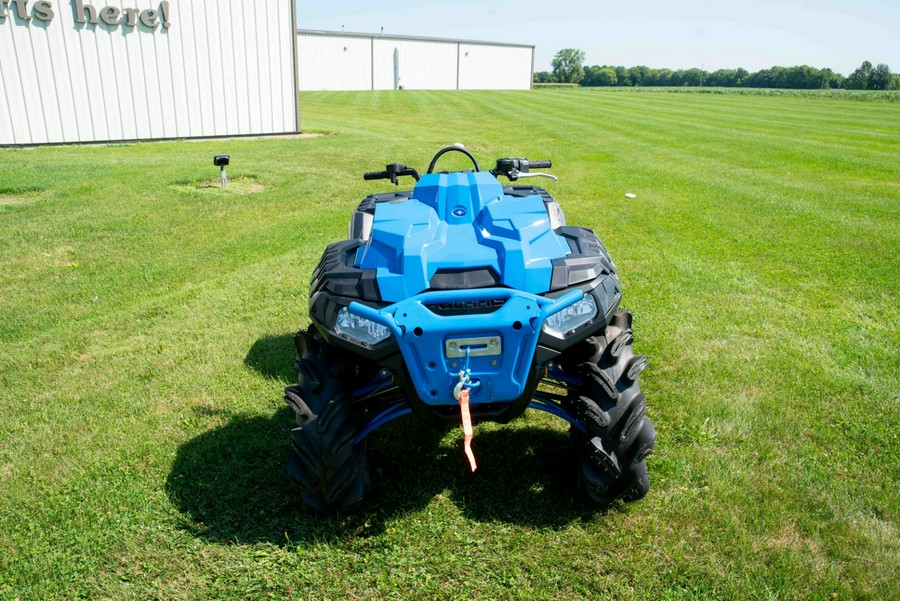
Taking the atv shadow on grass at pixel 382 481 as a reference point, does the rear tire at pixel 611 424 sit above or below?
above

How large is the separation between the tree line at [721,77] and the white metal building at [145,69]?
69710mm

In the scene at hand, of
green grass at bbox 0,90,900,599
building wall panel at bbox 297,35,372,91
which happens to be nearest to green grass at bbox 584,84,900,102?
building wall panel at bbox 297,35,372,91

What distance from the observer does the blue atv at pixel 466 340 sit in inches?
105

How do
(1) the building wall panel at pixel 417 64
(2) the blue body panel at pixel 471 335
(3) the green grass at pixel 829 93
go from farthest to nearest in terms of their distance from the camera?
1. (1) the building wall panel at pixel 417 64
2. (3) the green grass at pixel 829 93
3. (2) the blue body panel at pixel 471 335

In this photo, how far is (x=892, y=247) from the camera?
7.29 m

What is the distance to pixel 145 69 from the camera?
15250 mm

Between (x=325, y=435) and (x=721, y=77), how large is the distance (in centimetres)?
9637

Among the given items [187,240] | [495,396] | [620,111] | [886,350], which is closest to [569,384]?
[495,396]

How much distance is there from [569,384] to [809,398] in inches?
72.8

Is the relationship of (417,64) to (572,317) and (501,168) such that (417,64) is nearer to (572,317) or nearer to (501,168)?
(501,168)

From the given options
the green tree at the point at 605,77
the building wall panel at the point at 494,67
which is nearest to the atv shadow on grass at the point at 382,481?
the building wall panel at the point at 494,67

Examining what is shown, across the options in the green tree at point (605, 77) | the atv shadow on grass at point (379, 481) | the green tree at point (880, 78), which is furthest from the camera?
the green tree at point (605, 77)

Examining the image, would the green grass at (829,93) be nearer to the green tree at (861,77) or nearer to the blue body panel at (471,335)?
the green tree at (861,77)

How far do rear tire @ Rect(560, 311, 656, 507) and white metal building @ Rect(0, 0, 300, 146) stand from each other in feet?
49.2
